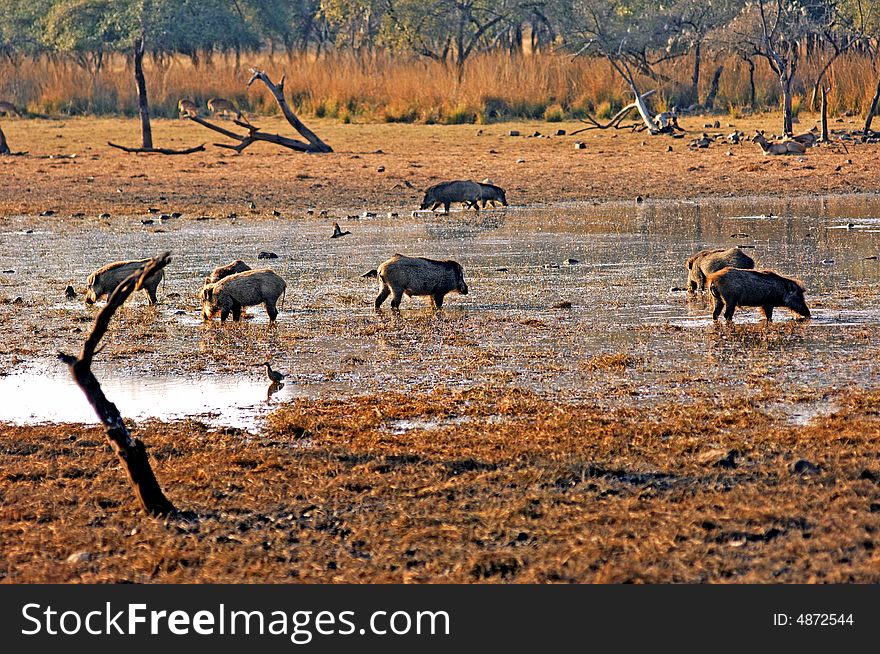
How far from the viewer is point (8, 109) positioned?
36.6 meters

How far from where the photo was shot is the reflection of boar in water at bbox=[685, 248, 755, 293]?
12.1 m

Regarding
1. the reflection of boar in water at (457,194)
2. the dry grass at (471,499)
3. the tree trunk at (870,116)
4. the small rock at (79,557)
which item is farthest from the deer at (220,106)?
the small rock at (79,557)

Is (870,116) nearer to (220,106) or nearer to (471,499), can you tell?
(220,106)

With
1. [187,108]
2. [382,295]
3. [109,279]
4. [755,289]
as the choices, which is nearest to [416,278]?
[382,295]

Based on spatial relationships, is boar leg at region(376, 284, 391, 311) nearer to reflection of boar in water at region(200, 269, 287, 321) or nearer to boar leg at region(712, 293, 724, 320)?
reflection of boar in water at region(200, 269, 287, 321)

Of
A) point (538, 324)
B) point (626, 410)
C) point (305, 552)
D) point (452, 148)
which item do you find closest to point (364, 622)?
point (305, 552)

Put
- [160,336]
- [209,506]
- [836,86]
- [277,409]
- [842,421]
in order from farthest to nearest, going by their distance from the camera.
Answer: [836,86] → [160,336] → [277,409] → [842,421] → [209,506]

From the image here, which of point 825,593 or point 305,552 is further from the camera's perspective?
point 305,552

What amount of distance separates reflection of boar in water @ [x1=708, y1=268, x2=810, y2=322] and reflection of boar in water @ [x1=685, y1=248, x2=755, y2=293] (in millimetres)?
944

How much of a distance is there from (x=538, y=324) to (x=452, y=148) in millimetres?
16596

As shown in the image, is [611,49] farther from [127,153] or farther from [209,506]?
[209,506]

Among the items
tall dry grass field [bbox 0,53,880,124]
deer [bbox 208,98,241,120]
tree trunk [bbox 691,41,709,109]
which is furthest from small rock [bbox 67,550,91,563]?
deer [bbox 208,98,241,120]

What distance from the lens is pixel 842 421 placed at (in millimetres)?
7723

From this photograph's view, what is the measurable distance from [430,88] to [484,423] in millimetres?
27002
